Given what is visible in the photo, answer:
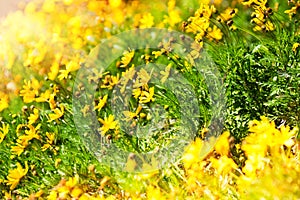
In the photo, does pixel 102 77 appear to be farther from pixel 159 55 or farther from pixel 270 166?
pixel 270 166

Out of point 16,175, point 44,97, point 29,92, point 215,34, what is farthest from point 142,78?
point 16,175

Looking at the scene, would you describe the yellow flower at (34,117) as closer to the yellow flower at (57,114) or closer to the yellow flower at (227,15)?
the yellow flower at (57,114)

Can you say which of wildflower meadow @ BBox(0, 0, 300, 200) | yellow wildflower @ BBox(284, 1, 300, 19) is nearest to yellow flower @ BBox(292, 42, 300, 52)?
wildflower meadow @ BBox(0, 0, 300, 200)

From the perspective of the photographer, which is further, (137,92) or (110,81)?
(110,81)

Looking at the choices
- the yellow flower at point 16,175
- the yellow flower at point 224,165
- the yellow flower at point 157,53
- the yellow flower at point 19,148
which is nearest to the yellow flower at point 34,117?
the yellow flower at point 19,148

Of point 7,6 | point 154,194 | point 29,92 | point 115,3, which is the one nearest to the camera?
point 154,194

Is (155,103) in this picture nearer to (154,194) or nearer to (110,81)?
(110,81)

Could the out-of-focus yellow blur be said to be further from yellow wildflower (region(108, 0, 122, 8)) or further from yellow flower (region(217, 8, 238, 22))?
yellow flower (region(217, 8, 238, 22))

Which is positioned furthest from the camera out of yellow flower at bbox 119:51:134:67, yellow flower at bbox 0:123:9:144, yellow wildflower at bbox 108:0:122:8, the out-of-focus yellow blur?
the out-of-focus yellow blur
